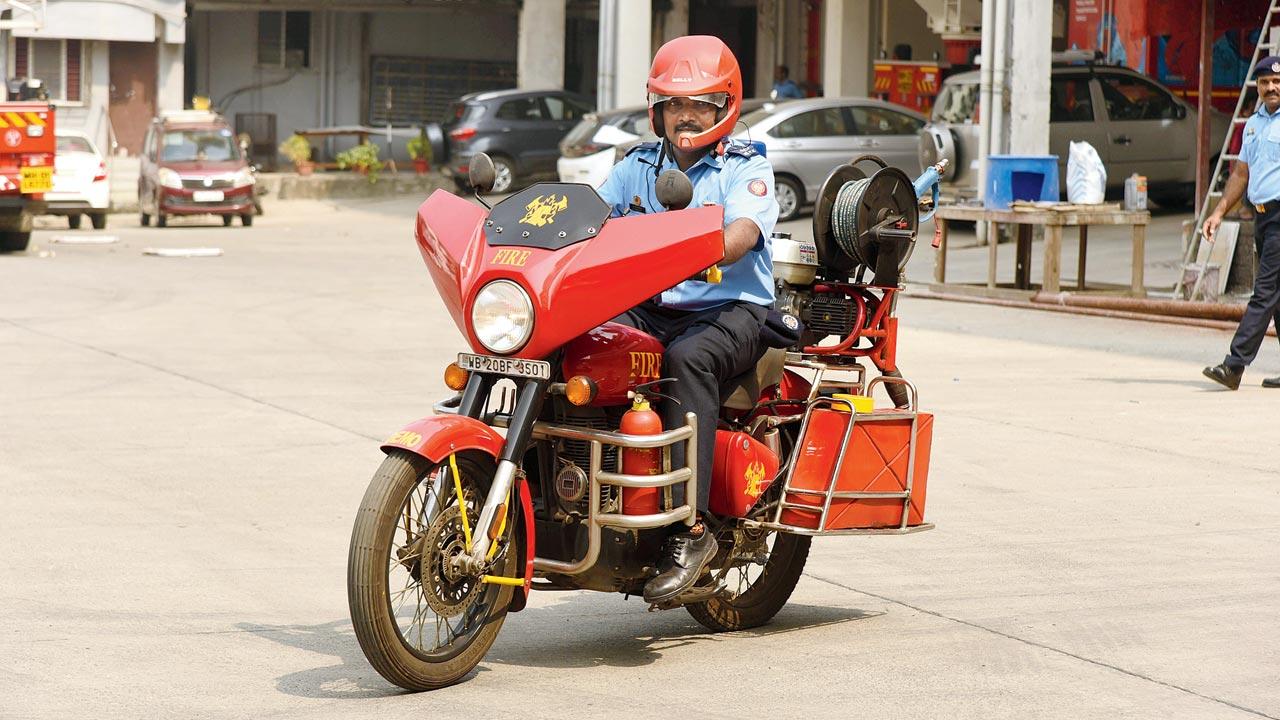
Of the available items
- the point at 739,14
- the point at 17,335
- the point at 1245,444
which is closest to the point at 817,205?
the point at 1245,444

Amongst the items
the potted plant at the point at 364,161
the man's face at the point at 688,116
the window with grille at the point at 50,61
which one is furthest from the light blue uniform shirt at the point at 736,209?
the window with grille at the point at 50,61

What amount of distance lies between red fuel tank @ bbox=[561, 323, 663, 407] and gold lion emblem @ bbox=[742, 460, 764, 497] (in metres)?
0.53

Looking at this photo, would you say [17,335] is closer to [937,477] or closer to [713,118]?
[937,477]

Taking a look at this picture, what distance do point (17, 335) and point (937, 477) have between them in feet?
26.4

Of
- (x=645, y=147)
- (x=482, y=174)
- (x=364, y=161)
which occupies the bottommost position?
(x=482, y=174)

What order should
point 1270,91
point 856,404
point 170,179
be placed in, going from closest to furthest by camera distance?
point 856,404
point 1270,91
point 170,179

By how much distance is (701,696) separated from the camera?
520 cm

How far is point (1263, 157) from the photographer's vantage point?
11.2 meters

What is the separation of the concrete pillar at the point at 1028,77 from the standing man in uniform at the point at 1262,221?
32.3 ft

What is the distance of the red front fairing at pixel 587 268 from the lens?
5.08 meters

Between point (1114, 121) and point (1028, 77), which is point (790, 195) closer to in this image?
point (1114, 121)

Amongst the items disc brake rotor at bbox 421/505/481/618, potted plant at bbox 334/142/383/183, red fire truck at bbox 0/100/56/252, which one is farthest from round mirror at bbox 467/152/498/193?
potted plant at bbox 334/142/383/183

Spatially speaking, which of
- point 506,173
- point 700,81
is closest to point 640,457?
point 700,81

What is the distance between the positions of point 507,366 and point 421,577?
24.5 inches
